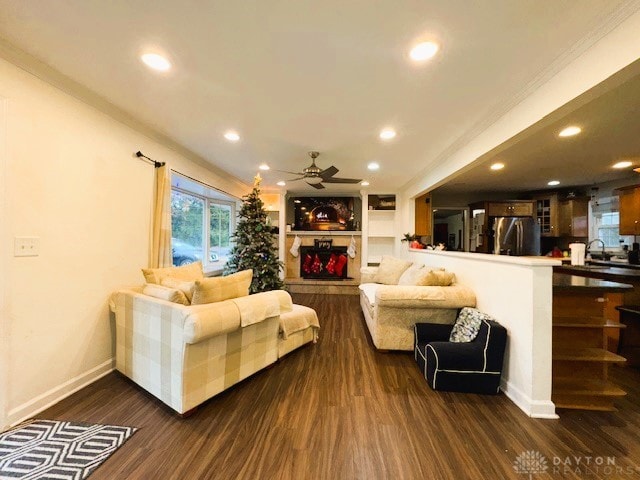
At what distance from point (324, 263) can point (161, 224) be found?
3.87 metres

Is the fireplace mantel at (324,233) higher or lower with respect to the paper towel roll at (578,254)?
higher

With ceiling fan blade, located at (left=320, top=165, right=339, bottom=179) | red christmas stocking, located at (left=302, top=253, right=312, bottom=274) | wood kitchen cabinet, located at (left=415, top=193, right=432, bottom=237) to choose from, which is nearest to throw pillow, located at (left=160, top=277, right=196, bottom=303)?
ceiling fan blade, located at (left=320, top=165, right=339, bottom=179)

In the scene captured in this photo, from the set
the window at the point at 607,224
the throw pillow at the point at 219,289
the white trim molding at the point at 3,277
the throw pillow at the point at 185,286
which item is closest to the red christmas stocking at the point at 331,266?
the throw pillow at the point at 219,289

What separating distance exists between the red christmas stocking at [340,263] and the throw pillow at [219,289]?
397 centimetres

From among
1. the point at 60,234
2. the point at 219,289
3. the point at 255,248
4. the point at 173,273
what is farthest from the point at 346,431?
the point at 255,248

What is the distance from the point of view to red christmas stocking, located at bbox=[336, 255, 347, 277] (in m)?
6.08

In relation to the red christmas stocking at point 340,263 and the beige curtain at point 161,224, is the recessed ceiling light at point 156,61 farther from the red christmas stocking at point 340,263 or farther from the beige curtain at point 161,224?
the red christmas stocking at point 340,263

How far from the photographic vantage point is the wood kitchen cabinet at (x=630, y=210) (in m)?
3.67

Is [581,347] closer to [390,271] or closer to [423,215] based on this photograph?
[390,271]

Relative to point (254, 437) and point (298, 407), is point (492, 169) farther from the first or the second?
point (254, 437)

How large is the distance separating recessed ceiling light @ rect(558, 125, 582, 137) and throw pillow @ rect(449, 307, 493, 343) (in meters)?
2.06

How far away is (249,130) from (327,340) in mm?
2596

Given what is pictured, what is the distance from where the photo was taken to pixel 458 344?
209 centimetres

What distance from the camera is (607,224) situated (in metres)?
4.75
